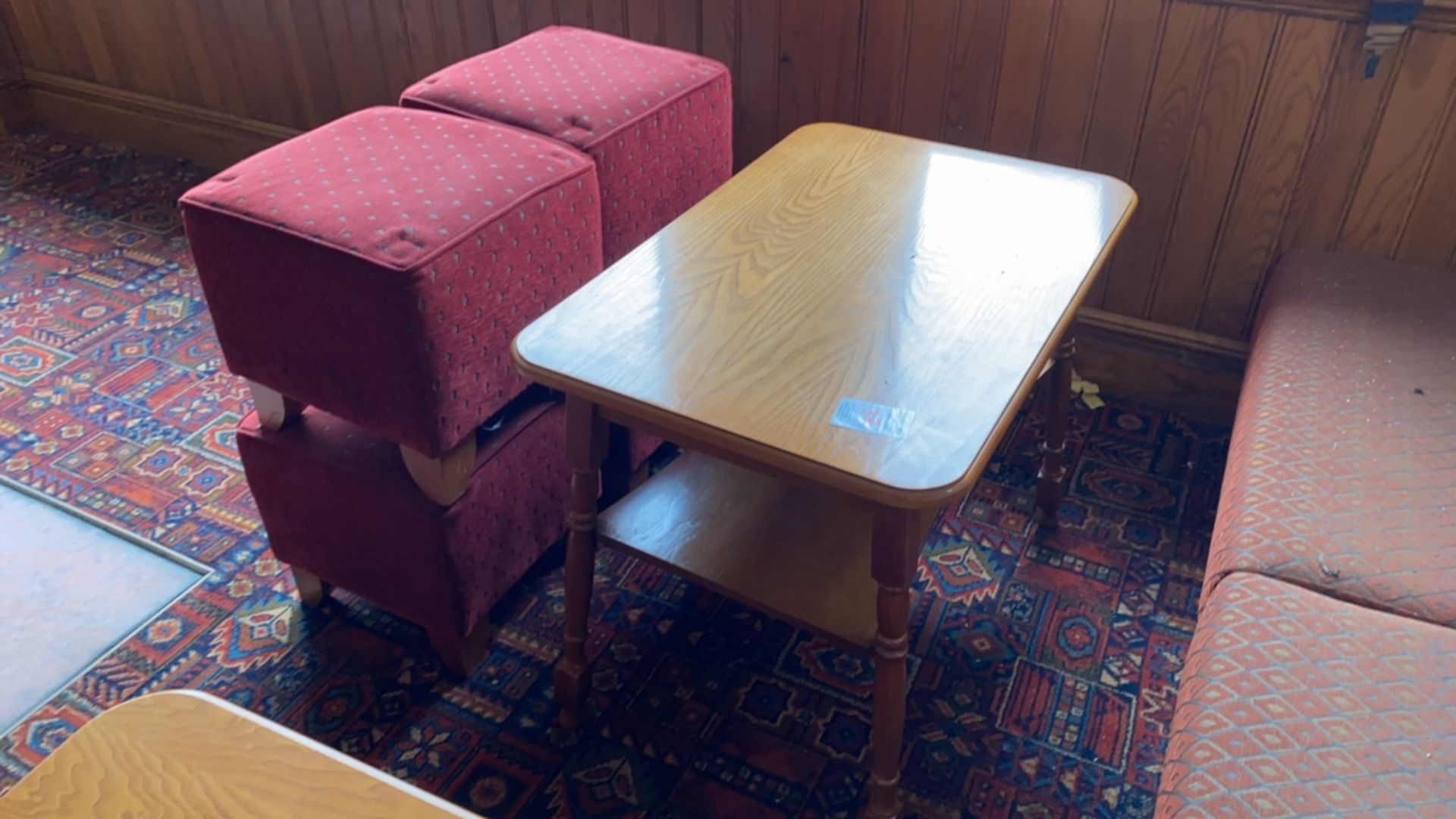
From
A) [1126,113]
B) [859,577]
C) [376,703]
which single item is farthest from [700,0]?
[376,703]

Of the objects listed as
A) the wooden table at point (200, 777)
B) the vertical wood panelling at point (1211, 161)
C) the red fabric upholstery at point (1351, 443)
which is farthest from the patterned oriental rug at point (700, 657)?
the wooden table at point (200, 777)

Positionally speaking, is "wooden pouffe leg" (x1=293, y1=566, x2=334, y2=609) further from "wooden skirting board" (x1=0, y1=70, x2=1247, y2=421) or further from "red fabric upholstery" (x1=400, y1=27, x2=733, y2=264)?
"wooden skirting board" (x1=0, y1=70, x2=1247, y2=421)

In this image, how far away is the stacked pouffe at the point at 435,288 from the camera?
1234 mm

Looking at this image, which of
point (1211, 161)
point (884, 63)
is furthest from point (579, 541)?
point (1211, 161)

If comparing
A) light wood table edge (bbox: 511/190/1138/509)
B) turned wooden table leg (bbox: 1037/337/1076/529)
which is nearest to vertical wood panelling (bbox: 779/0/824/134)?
turned wooden table leg (bbox: 1037/337/1076/529)

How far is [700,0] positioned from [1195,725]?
167 cm

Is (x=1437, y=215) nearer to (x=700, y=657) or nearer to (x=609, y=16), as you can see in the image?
(x=700, y=657)

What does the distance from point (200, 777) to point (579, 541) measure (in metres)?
0.60

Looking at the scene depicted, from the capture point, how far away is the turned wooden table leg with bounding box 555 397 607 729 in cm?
125

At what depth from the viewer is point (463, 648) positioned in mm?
1504

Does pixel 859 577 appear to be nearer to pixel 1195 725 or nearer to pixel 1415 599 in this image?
pixel 1195 725

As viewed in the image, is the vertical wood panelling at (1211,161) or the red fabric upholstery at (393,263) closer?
the red fabric upholstery at (393,263)

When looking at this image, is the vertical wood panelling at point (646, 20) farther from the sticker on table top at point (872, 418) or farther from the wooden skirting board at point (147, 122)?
the sticker on table top at point (872, 418)

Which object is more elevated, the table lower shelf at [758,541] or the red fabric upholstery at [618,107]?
the red fabric upholstery at [618,107]
